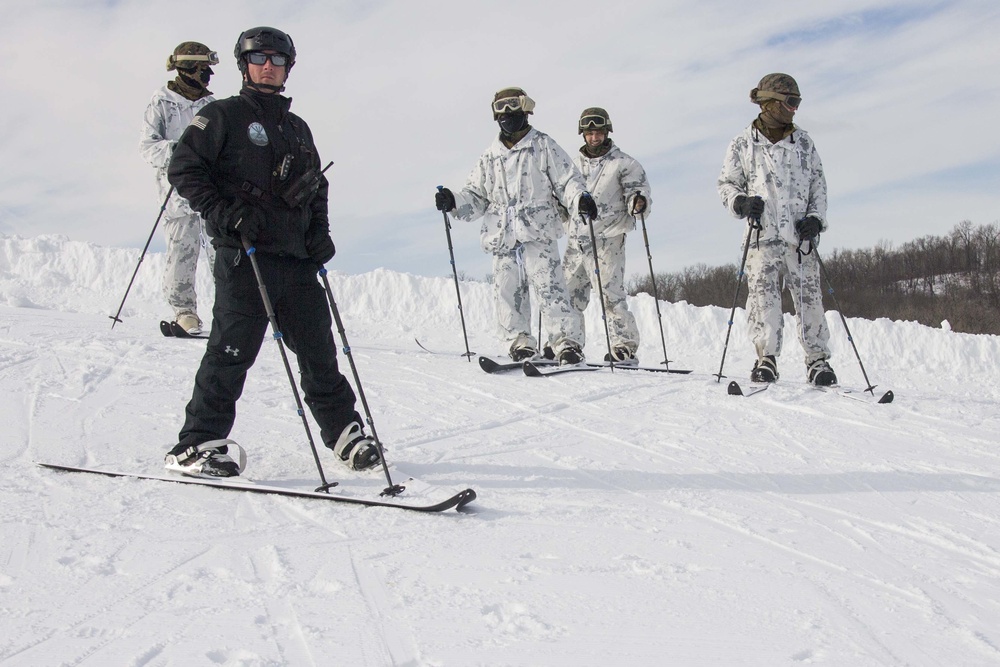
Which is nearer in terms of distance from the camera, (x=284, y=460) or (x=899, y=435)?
(x=284, y=460)

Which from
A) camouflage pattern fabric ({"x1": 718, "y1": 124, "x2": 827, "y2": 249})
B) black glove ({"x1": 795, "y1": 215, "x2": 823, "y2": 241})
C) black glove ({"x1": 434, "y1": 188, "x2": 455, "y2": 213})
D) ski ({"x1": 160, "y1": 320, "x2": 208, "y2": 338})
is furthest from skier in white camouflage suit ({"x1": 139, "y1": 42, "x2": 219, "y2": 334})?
black glove ({"x1": 795, "y1": 215, "x2": 823, "y2": 241})

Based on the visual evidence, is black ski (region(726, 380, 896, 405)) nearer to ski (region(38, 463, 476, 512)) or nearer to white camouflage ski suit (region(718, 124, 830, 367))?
white camouflage ski suit (region(718, 124, 830, 367))

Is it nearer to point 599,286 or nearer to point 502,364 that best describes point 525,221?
point 599,286

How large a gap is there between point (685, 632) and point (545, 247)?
5.60 metres

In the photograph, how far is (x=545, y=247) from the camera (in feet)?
26.0

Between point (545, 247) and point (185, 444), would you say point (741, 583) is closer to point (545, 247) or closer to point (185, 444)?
point (185, 444)

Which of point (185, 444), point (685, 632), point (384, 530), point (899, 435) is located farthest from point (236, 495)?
point (899, 435)

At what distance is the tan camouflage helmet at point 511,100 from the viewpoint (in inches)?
303

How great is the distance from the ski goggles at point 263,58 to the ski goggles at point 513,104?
3.68m

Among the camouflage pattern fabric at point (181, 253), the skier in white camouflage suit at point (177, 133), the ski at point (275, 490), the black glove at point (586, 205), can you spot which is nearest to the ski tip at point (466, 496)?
the ski at point (275, 490)

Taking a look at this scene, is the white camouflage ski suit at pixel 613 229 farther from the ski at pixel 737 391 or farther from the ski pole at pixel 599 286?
the ski at pixel 737 391

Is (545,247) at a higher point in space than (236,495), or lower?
higher

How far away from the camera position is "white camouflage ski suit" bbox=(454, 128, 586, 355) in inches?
309

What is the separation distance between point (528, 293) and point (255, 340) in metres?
4.19
